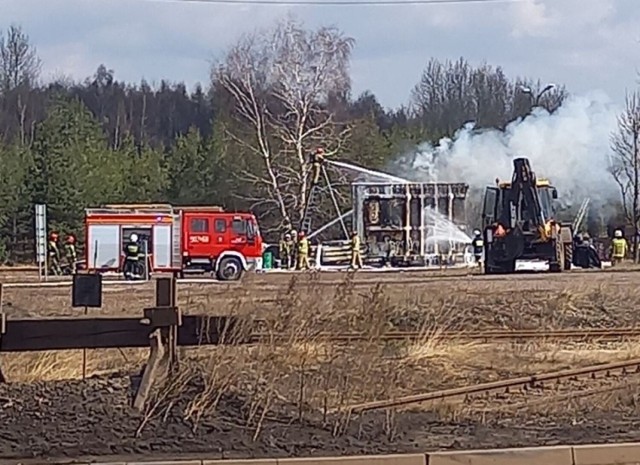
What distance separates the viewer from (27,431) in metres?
8.62

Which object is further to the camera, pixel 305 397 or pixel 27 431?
pixel 305 397

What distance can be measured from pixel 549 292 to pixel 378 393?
13.7 m

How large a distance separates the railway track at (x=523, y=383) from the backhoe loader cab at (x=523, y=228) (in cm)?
1926

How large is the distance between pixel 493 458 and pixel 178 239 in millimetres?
32905

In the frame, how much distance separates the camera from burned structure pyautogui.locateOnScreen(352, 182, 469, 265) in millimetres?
47875

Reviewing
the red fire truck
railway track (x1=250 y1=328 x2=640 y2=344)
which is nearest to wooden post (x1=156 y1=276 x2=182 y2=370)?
railway track (x1=250 y1=328 x2=640 y2=344)

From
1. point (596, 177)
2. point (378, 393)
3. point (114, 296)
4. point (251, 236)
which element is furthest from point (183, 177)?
point (378, 393)

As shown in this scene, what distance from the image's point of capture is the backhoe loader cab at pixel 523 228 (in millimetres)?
34750

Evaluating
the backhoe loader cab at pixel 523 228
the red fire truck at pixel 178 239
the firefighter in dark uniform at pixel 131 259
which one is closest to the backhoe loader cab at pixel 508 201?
the backhoe loader cab at pixel 523 228

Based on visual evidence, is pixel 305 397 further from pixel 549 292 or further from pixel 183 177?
pixel 183 177

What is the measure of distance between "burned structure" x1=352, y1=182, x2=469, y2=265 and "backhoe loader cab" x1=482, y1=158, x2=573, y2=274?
12.0 metres

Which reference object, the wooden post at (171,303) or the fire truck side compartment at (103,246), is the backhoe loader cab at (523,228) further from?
the wooden post at (171,303)

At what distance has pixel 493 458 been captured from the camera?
7762mm

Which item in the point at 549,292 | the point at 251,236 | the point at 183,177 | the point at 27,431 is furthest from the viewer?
A: the point at 183,177
